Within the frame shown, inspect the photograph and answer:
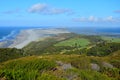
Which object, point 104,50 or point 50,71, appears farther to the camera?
point 104,50

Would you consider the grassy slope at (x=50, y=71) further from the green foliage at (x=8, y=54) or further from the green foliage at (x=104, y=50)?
the green foliage at (x=104, y=50)

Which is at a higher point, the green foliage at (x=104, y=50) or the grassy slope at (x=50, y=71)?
the grassy slope at (x=50, y=71)

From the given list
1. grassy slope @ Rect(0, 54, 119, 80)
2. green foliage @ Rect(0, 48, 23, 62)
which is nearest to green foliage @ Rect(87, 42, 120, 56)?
green foliage @ Rect(0, 48, 23, 62)

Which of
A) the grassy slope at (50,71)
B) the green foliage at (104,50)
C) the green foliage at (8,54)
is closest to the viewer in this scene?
the grassy slope at (50,71)

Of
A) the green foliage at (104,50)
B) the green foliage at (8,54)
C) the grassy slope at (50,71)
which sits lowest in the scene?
the green foliage at (104,50)

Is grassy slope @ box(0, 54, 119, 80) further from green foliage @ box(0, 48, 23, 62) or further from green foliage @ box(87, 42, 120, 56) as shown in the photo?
green foliage @ box(87, 42, 120, 56)

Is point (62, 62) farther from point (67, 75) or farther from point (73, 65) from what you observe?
point (67, 75)

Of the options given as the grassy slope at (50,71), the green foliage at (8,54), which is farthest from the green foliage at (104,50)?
the grassy slope at (50,71)

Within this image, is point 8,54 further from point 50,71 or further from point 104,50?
point 50,71

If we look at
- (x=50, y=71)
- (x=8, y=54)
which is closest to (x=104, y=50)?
(x=8, y=54)

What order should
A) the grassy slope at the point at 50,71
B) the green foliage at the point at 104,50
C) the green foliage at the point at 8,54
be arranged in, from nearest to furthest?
1. the grassy slope at the point at 50,71
2. the green foliage at the point at 8,54
3. the green foliage at the point at 104,50

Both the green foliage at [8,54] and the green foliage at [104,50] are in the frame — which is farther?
the green foliage at [104,50]

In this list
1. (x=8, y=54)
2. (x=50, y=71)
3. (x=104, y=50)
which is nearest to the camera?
(x=50, y=71)
